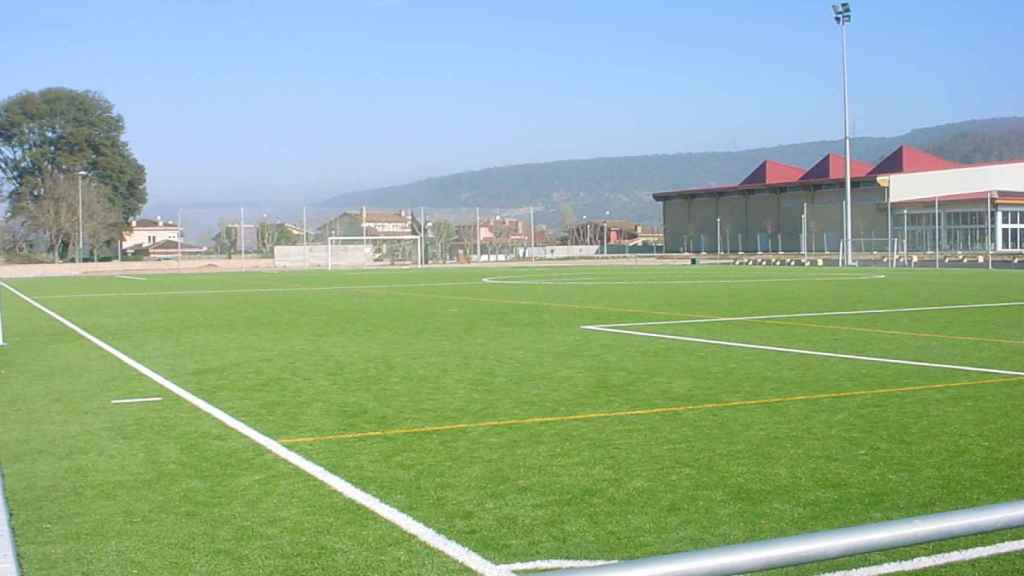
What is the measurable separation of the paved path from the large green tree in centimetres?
8714

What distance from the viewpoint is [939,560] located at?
187 inches

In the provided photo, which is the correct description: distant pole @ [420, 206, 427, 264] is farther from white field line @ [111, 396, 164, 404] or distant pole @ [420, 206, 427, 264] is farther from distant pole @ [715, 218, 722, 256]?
white field line @ [111, 396, 164, 404]

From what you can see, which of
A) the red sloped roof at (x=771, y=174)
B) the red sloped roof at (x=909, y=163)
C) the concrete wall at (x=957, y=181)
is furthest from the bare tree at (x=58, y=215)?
the red sloped roof at (x=909, y=163)

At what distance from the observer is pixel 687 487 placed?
628cm

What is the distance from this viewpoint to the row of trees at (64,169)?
264 feet

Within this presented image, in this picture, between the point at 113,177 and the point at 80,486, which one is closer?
the point at 80,486

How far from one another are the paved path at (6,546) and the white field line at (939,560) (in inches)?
133

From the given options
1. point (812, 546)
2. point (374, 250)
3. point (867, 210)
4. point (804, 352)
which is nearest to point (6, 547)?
point (812, 546)

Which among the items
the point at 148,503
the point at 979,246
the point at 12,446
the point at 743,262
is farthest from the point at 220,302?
the point at 979,246

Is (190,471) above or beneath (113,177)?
beneath

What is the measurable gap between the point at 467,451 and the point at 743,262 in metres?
62.6

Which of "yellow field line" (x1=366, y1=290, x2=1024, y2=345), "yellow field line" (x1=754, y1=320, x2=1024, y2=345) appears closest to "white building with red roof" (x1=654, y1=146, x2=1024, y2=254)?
"yellow field line" (x1=366, y1=290, x2=1024, y2=345)

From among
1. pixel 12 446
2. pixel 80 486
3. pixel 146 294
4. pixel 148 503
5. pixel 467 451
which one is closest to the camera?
pixel 148 503

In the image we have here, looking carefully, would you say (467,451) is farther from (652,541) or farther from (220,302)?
(220,302)
